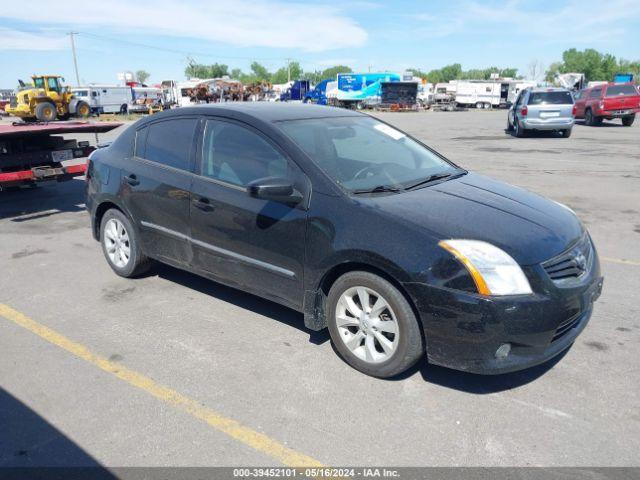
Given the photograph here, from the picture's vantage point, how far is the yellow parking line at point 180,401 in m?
2.76

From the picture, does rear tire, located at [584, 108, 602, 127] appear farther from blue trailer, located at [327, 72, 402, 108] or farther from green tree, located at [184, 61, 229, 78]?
green tree, located at [184, 61, 229, 78]

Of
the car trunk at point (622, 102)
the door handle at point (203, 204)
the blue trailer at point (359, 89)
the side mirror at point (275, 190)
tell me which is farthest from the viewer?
the blue trailer at point (359, 89)

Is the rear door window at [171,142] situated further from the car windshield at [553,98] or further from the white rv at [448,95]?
the white rv at [448,95]

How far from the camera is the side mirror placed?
349 centimetres

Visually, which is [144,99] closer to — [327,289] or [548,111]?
[548,111]

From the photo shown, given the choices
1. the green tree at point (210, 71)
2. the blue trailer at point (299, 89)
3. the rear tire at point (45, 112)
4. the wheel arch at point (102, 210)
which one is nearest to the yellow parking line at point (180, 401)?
→ the wheel arch at point (102, 210)

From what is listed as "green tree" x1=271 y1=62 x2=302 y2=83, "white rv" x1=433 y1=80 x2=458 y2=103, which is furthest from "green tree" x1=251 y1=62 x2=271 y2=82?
"white rv" x1=433 y1=80 x2=458 y2=103

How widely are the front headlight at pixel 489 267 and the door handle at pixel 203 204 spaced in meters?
1.88

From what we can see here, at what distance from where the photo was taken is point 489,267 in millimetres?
3006

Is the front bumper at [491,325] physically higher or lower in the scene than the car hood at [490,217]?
lower

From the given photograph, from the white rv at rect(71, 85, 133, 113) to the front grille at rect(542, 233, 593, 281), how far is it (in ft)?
156

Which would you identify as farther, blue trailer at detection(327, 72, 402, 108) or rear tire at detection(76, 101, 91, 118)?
blue trailer at detection(327, 72, 402, 108)

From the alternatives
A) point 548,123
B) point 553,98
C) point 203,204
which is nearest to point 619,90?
point 553,98

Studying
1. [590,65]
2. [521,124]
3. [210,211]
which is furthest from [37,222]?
[590,65]
